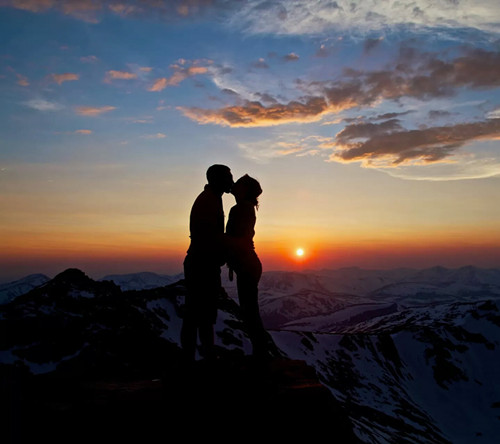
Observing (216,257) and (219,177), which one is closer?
(216,257)

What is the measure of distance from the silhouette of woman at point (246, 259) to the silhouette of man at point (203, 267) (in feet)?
Answer: 1.84

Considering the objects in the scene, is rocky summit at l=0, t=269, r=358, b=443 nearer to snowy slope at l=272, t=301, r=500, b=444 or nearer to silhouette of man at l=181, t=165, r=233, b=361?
silhouette of man at l=181, t=165, r=233, b=361

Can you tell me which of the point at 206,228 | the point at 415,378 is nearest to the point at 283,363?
the point at 206,228

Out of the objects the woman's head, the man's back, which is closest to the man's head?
the man's back

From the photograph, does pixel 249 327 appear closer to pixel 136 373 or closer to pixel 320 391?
pixel 320 391

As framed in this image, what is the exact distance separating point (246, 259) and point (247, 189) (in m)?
1.83

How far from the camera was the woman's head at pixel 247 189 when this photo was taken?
9.81 m

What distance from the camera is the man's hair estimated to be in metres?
9.25

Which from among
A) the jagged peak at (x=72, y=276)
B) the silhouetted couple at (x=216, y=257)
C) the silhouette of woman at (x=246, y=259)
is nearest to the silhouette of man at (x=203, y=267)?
the silhouetted couple at (x=216, y=257)

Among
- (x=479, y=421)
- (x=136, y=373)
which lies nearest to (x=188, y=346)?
(x=136, y=373)

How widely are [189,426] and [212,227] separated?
4115mm

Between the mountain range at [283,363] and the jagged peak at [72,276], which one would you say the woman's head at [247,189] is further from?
the jagged peak at [72,276]

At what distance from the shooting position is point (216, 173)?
9273 millimetres

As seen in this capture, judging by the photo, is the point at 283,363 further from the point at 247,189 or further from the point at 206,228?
the point at 247,189
